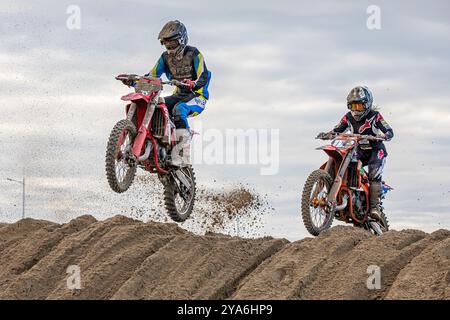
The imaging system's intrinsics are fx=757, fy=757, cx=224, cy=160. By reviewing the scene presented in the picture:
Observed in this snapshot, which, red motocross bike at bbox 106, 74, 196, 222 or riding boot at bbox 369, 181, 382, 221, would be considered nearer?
red motocross bike at bbox 106, 74, 196, 222

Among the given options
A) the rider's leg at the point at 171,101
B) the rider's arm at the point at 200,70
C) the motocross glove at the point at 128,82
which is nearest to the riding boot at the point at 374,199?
the rider's arm at the point at 200,70

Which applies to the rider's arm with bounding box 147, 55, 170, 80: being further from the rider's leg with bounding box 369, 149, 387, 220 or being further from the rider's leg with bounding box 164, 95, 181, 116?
the rider's leg with bounding box 369, 149, 387, 220

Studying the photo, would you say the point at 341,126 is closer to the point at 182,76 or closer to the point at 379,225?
the point at 379,225

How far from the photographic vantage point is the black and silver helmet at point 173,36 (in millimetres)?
12875

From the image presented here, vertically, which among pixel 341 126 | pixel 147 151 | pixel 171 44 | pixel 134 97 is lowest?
pixel 147 151

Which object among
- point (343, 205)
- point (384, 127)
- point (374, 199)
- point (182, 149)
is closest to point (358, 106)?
point (384, 127)

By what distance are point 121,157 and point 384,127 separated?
5.63m

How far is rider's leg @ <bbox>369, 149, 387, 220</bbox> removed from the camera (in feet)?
47.5

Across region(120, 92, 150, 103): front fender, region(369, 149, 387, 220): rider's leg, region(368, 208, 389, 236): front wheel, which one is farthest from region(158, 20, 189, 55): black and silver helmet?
region(368, 208, 389, 236): front wheel

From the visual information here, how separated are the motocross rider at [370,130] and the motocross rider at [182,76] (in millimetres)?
2926

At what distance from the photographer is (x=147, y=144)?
12312 mm

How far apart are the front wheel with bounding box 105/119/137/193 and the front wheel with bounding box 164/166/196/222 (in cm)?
145

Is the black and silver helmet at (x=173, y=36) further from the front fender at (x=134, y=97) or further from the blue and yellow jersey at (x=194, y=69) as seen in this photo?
the front fender at (x=134, y=97)

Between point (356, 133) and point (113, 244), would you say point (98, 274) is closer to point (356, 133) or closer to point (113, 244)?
point (113, 244)
